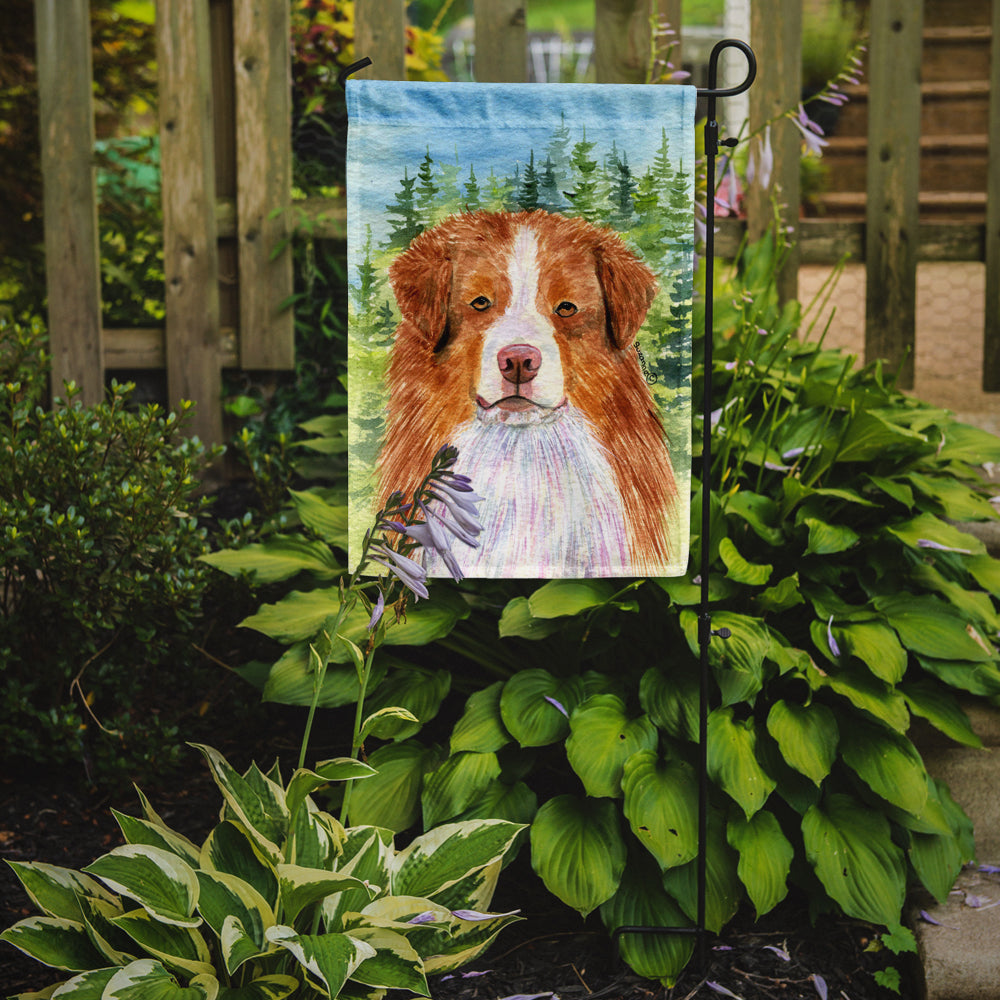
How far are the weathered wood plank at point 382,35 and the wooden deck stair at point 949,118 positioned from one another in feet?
12.4

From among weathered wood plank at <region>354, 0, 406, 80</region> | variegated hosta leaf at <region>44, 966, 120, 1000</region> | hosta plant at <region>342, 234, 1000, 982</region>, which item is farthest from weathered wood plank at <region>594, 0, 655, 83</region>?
variegated hosta leaf at <region>44, 966, 120, 1000</region>

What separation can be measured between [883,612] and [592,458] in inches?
30.2

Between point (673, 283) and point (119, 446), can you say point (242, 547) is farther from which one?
point (673, 283)

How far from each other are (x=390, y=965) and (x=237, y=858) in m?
0.34

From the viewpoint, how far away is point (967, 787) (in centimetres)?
232

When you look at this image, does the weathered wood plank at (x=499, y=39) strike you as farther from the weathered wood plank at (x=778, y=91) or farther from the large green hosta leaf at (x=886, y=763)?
the large green hosta leaf at (x=886, y=763)

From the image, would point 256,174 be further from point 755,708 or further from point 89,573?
point 755,708

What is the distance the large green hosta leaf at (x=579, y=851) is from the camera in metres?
1.87

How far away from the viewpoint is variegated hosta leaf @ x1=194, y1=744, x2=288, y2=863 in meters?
1.70

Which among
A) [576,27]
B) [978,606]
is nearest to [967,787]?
[978,606]

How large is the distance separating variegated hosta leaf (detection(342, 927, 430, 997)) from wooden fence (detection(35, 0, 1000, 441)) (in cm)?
219

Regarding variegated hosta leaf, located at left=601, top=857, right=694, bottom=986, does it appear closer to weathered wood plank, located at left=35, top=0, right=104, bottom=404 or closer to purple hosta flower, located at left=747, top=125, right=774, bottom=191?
purple hosta flower, located at left=747, top=125, right=774, bottom=191

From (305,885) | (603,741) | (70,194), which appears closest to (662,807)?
(603,741)

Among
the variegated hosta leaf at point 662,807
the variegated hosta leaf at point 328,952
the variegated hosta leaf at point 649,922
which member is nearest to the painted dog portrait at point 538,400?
the variegated hosta leaf at point 662,807
